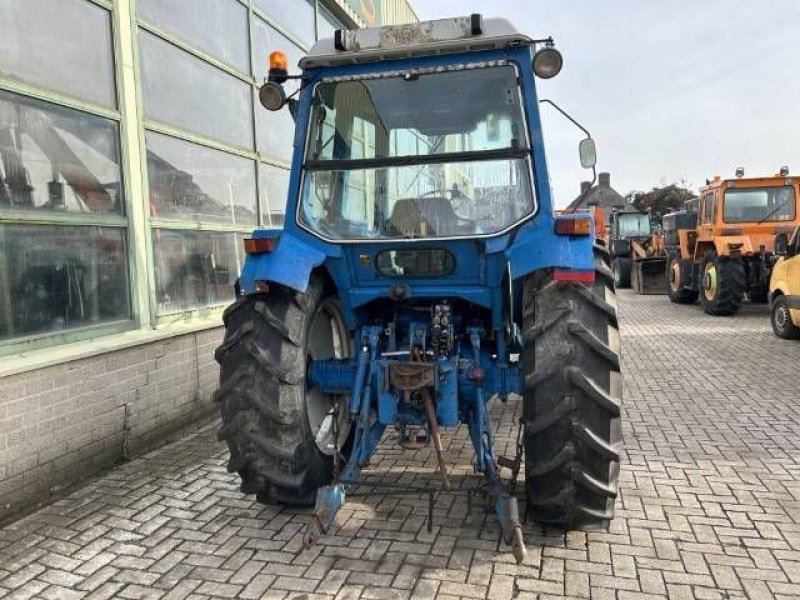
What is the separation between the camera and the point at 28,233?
3.88 metres

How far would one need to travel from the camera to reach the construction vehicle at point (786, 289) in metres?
8.76

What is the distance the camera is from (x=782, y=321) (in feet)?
30.4

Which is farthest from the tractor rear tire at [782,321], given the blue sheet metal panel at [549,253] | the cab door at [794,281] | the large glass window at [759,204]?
the blue sheet metal panel at [549,253]

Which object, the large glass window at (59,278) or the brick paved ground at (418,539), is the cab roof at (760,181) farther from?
the large glass window at (59,278)

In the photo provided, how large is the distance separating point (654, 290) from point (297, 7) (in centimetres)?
1314

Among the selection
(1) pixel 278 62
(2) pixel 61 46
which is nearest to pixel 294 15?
(2) pixel 61 46

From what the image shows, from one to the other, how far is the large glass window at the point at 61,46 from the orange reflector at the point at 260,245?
6.06 feet

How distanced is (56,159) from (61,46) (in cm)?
76

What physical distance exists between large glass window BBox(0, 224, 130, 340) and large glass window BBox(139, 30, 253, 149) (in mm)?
1290

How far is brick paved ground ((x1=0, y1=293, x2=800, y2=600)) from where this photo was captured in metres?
2.83

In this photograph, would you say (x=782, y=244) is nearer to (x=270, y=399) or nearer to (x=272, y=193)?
(x=272, y=193)

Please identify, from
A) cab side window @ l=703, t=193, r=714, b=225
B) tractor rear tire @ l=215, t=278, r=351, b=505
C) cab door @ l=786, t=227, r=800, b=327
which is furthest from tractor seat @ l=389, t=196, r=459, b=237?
cab side window @ l=703, t=193, r=714, b=225

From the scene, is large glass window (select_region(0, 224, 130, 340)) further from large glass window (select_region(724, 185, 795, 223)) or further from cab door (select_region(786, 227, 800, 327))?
large glass window (select_region(724, 185, 795, 223))

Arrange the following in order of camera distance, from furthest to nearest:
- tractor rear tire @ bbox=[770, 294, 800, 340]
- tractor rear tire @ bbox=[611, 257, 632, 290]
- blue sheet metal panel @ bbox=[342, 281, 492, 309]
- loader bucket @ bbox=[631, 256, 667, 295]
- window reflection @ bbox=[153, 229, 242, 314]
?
tractor rear tire @ bbox=[611, 257, 632, 290]
loader bucket @ bbox=[631, 256, 667, 295]
tractor rear tire @ bbox=[770, 294, 800, 340]
window reflection @ bbox=[153, 229, 242, 314]
blue sheet metal panel @ bbox=[342, 281, 492, 309]
